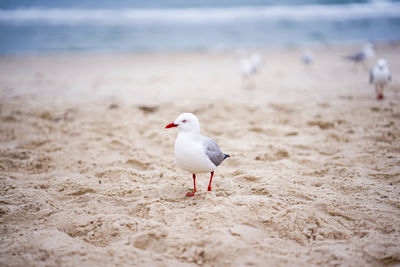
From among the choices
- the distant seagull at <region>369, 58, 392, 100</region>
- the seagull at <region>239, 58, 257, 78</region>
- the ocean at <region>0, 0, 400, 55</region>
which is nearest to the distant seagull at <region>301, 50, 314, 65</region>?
the seagull at <region>239, 58, 257, 78</region>

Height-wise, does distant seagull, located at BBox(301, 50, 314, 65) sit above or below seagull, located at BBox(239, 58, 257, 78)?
above

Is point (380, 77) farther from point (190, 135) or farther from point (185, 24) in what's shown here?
point (185, 24)

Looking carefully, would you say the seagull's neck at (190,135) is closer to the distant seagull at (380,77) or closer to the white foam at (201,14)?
the distant seagull at (380,77)

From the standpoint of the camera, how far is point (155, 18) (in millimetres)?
22938

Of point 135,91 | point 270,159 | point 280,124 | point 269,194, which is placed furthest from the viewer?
point 135,91

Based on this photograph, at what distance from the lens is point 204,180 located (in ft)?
11.5

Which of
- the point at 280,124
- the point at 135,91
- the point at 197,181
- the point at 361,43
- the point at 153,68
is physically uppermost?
the point at 361,43

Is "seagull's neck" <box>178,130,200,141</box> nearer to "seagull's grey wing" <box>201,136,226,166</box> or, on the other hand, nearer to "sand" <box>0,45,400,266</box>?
"seagull's grey wing" <box>201,136,226,166</box>

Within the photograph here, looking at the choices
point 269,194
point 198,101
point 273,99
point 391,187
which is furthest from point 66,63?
point 391,187

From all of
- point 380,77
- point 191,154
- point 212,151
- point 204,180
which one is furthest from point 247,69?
point 191,154

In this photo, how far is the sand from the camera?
2.23m

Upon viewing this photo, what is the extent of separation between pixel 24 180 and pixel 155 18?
22076 mm

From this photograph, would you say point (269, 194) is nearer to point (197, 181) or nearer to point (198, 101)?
point (197, 181)

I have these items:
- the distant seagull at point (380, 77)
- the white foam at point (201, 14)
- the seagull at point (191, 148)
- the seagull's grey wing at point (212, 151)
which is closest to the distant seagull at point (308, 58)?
the distant seagull at point (380, 77)
